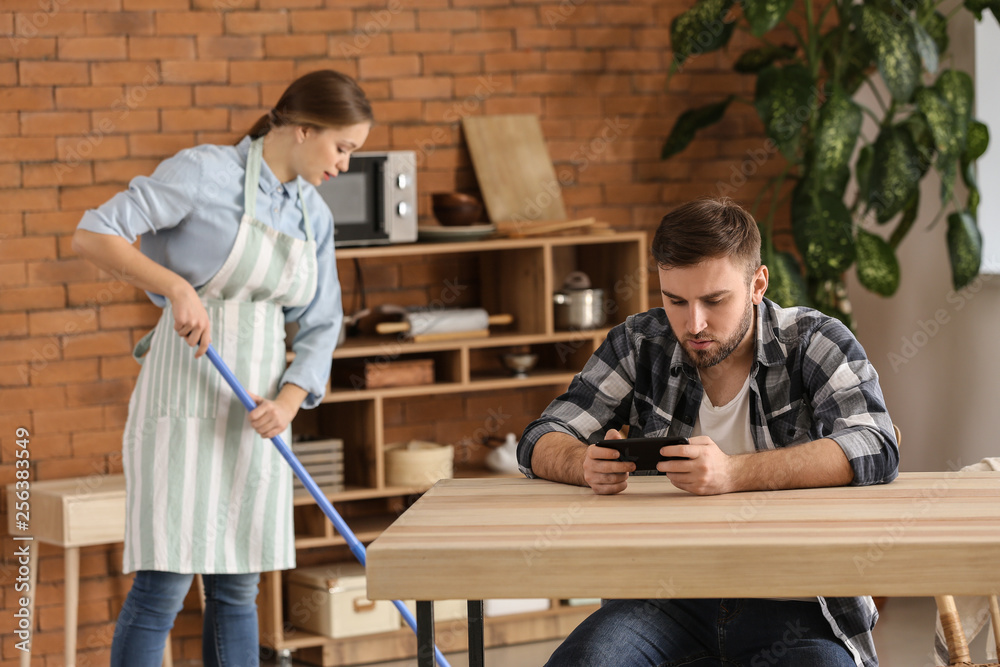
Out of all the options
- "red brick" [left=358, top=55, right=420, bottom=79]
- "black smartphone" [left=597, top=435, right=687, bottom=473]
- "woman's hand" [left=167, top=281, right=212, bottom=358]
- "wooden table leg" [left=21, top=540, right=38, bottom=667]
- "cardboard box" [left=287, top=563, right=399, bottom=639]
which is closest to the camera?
"black smartphone" [left=597, top=435, right=687, bottom=473]

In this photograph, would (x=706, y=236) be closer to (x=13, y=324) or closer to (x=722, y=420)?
(x=722, y=420)

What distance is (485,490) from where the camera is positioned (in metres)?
1.75

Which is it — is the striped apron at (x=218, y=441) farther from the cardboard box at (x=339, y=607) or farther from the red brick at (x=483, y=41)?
the red brick at (x=483, y=41)

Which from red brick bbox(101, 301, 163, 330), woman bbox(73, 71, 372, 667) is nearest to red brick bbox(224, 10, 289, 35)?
red brick bbox(101, 301, 163, 330)

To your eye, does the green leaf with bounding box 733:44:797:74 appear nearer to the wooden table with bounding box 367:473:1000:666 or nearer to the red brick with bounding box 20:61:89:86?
the red brick with bounding box 20:61:89:86

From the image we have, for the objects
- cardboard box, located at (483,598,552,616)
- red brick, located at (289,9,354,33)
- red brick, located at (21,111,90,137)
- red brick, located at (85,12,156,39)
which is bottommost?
cardboard box, located at (483,598,552,616)

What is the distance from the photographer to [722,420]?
189 cm

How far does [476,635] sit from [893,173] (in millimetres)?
2522

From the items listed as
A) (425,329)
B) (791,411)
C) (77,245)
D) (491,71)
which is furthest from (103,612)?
(791,411)

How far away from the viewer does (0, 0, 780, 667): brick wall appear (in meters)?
3.54

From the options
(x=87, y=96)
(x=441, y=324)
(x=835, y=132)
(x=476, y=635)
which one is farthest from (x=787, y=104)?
(x=476, y=635)

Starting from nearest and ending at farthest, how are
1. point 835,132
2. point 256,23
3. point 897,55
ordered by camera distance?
point 897,55, point 835,132, point 256,23

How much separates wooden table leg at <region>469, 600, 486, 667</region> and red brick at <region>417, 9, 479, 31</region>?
2.78 meters

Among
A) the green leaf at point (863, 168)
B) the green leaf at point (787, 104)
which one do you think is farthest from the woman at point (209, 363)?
the green leaf at point (863, 168)
